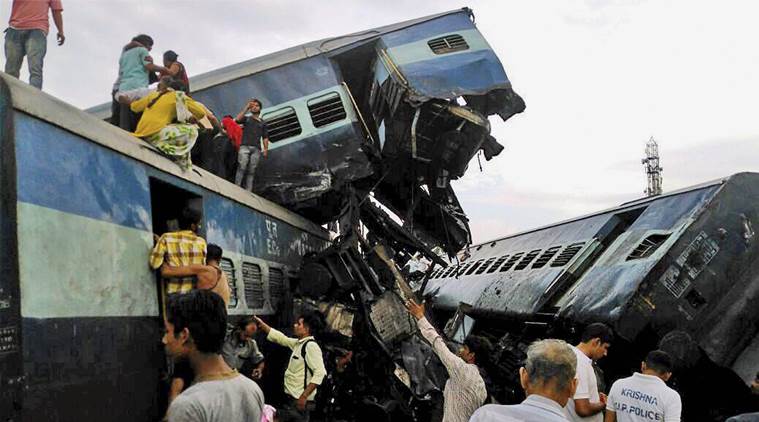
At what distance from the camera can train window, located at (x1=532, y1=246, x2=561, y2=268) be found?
392 inches

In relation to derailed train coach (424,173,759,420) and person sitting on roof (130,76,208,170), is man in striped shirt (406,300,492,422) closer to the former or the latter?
derailed train coach (424,173,759,420)

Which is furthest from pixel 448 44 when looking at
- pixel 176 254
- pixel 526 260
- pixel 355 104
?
pixel 176 254

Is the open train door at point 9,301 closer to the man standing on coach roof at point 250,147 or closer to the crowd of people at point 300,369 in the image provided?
the crowd of people at point 300,369

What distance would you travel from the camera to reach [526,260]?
11180 mm

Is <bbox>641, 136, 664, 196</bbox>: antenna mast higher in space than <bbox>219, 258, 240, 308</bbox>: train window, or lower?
higher

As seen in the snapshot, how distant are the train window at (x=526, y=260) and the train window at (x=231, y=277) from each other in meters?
5.64

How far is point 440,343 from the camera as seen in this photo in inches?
180

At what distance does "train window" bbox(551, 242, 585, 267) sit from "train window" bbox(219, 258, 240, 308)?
14.6ft

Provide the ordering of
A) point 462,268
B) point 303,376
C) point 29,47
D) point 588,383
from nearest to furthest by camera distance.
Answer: point 588,383 < point 303,376 < point 29,47 < point 462,268

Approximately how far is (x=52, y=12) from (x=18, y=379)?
17.4 ft

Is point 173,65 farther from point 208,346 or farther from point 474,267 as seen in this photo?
point 474,267

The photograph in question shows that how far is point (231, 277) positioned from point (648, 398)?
390 cm

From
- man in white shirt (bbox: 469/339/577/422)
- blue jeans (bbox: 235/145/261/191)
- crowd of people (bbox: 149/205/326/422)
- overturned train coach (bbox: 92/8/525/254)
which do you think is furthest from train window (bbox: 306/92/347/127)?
man in white shirt (bbox: 469/339/577/422)

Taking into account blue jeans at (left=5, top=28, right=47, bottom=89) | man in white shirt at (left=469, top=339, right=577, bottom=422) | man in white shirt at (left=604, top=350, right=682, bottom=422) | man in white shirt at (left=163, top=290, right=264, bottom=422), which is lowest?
man in white shirt at (left=604, top=350, right=682, bottom=422)
